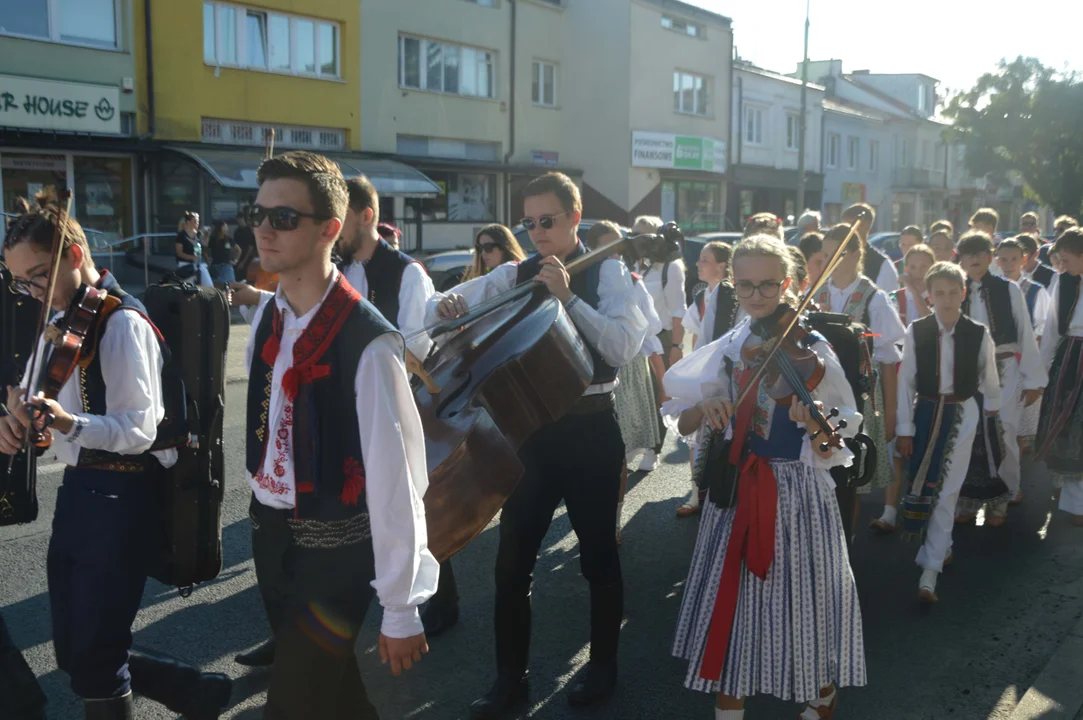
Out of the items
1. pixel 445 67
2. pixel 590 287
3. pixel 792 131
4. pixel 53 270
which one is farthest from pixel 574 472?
pixel 792 131

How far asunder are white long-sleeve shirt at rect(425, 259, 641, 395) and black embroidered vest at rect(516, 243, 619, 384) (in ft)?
0.06

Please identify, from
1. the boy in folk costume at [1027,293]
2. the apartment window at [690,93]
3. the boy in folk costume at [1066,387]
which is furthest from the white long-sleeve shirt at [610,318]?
the apartment window at [690,93]

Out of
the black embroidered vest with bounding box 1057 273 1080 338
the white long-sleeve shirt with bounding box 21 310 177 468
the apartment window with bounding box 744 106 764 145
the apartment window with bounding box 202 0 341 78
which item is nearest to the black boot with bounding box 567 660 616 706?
the white long-sleeve shirt with bounding box 21 310 177 468

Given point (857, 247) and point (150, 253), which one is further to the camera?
point (150, 253)

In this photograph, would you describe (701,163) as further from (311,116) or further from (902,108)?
(902,108)

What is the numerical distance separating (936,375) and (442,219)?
24.5 meters

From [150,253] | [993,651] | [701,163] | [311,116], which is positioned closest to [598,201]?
[701,163]

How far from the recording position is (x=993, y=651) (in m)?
4.60

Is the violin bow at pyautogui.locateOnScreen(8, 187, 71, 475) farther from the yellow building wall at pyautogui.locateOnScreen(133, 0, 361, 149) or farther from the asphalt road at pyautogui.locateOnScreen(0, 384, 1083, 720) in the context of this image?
the yellow building wall at pyautogui.locateOnScreen(133, 0, 361, 149)

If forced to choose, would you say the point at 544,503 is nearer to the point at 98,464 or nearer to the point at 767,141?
the point at 98,464

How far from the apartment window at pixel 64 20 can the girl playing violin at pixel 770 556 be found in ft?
65.6

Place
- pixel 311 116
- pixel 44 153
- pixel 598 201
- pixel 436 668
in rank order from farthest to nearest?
pixel 598 201 → pixel 311 116 → pixel 44 153 → pixel 436 668

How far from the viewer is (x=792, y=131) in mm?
43719

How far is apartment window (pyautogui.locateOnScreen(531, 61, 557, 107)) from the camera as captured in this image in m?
32.4
